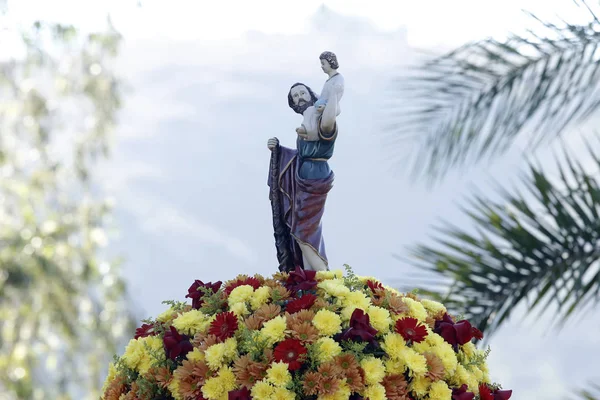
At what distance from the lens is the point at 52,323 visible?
6.25 m

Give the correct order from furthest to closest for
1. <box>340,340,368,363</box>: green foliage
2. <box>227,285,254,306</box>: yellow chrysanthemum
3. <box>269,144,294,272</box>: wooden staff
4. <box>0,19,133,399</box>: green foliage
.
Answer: <box>0,19,133,399</box>: green foliage, <box>269,144,294,272</box>: wooden staff, <box>227,285,254,306</box>: yellow chrysanthemum, <box>340,340,368,363</box>: green foliage

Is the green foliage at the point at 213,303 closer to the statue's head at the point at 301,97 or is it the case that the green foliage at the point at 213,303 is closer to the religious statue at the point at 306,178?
the religious statue at the point at 306,178

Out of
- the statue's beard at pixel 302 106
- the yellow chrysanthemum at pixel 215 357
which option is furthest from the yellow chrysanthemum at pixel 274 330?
the statue's beard at pixel 302 106

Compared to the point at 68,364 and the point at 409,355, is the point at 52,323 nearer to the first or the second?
the point at 68,364

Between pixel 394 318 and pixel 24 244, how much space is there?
4.67 meters

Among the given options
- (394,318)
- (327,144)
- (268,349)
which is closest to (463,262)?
(327,144)

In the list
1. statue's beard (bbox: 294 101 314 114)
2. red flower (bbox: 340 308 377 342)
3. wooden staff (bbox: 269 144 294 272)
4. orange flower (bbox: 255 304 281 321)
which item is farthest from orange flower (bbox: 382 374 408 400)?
statue's beard (bbox: 294 101 314 114)

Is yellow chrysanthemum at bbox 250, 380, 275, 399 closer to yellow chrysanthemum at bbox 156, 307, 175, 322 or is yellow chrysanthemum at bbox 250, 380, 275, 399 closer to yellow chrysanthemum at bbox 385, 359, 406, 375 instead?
yellow chrysanthemum at bbox 385, 359, 406, 375

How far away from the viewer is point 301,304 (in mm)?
2180

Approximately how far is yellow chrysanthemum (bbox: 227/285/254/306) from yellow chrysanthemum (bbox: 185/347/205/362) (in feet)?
0.59

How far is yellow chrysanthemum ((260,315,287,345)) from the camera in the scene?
2064 millimetres

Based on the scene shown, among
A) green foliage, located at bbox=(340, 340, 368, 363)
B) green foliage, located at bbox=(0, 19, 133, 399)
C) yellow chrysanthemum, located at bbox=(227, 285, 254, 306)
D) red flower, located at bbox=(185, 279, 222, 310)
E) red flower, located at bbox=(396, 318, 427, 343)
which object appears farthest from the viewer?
green foliage, located at bbox=(0, 19, 133, 399)

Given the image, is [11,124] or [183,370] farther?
[11,124]

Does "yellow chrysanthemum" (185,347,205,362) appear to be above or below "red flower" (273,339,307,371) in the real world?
above
